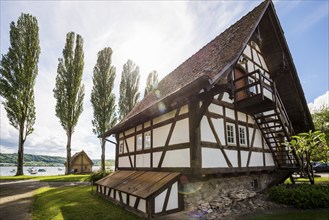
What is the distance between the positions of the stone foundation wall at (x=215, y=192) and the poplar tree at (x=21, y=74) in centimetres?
2573

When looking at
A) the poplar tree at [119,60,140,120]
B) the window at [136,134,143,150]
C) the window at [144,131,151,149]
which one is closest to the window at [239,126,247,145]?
the window at [144,131,151,149]

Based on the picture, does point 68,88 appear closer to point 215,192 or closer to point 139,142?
A: point 139,142

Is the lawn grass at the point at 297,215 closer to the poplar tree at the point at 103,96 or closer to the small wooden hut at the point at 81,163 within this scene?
the poplar tree at the point at 103,96

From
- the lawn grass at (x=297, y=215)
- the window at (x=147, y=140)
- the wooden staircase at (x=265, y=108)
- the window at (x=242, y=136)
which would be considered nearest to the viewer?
the lawn grass at (x=297, y=215)

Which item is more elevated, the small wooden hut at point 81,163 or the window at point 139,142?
the window at point 139,142

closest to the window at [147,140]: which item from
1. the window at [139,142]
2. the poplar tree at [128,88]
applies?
the window at [139,142]

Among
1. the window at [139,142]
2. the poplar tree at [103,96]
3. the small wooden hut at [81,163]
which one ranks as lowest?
the small wooden hut at [81,163]

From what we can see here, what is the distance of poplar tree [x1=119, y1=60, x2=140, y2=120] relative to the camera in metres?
27.8

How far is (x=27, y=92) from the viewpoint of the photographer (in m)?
25.1

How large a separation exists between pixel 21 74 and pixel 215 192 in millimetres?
26973

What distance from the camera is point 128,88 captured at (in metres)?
27.9

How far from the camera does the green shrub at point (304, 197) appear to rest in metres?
7.60

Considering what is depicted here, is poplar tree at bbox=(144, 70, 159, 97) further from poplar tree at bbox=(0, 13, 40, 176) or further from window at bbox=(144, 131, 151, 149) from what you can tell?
window at bbox=(144, 131, 151, 149)

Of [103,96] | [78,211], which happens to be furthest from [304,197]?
[103,96]
